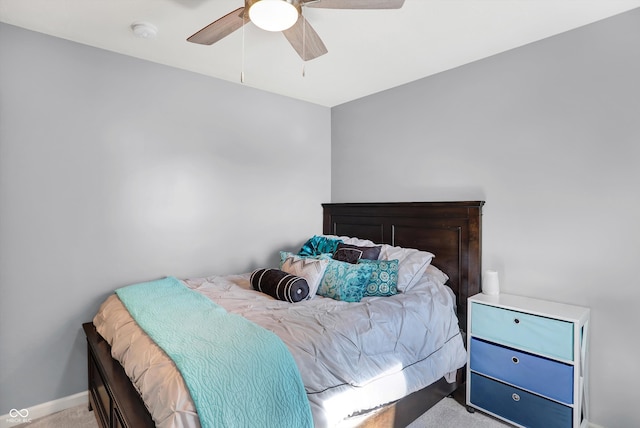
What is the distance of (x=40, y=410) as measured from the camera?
236 centimetres

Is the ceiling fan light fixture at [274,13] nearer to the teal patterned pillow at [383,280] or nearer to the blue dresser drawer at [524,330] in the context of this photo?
the teal patterned pillow at [383,280]

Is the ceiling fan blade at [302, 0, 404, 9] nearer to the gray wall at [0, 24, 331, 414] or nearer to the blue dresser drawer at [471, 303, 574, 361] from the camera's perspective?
the gray wall at [0, 24, 331, 414]

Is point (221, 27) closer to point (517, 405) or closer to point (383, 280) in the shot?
point (383, 280)

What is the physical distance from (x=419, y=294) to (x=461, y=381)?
0.75 metres

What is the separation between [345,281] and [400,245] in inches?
39.7

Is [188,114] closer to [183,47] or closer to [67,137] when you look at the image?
[183,47]

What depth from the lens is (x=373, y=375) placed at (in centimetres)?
179

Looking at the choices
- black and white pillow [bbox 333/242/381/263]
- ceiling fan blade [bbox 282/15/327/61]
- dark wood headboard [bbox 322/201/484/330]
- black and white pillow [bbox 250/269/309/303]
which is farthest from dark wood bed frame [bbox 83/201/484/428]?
ceiling fan blade [bbox 282/15/327/61]

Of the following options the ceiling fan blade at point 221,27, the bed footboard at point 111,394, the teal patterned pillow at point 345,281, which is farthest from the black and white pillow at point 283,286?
the ceiling fan blade at point 221,27

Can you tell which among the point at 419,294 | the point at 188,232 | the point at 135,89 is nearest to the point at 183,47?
the point at 135,89

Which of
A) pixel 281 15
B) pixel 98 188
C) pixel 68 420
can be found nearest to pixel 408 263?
pixel 281 15

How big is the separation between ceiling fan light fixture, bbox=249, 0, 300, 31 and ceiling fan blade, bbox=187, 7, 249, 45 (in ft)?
0.41

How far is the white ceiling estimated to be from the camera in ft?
6.59

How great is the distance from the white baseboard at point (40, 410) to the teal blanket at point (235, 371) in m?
1.30
